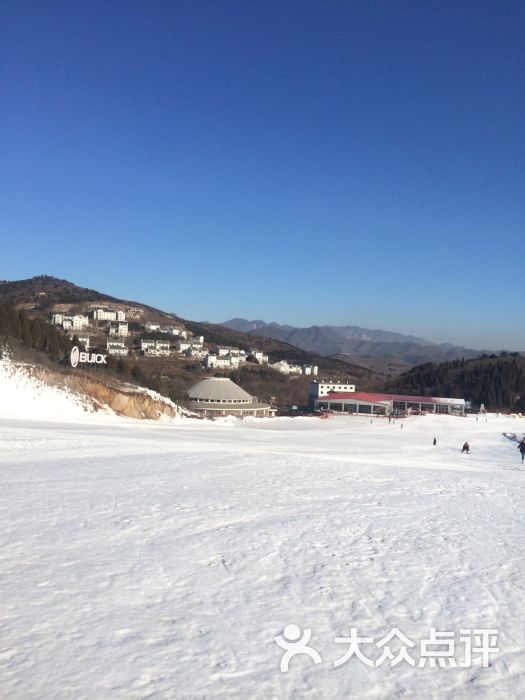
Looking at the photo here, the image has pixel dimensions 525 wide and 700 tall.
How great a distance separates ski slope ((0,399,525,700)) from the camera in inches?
184

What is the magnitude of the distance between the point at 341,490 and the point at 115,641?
857cm

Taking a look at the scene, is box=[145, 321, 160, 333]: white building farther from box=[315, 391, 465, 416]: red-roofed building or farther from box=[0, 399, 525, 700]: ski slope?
box=[0, 399, 525, 700]: ski slope

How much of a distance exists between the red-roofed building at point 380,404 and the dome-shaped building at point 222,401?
14190mm

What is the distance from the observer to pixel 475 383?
11238 cm

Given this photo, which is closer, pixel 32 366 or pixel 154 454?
pixel 154 454

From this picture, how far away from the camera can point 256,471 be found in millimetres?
15195

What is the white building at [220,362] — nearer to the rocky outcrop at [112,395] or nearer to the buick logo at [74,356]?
the buick logo at [74,356]

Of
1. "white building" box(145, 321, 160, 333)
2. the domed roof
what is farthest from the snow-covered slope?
"white building" box(145, 321, 160, 333)

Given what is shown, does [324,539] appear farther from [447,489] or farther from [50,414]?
[50,414]

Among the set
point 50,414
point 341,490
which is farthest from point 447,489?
point 50,414

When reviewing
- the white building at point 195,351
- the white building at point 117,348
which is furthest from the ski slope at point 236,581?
the white building at point 195,351

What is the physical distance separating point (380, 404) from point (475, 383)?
157 ft

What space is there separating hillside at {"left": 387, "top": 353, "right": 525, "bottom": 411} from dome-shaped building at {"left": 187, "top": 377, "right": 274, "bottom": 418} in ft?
182

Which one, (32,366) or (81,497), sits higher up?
(32,366)
